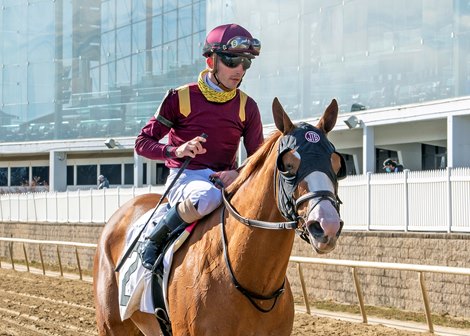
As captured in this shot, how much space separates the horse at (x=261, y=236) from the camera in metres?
3.66

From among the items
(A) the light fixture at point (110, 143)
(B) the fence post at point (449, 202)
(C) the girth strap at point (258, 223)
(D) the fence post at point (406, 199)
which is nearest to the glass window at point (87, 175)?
(A) the light fixture at point (110, 143)

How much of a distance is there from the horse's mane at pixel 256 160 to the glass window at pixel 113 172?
30277 mm

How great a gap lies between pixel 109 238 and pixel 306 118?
53.3 feet

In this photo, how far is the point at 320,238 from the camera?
3471 millimetres

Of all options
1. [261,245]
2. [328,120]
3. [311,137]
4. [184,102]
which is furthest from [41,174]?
[311,137]

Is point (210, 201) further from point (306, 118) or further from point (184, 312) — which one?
point (306, 118)

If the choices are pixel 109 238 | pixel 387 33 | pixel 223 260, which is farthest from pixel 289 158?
pixel 387 33

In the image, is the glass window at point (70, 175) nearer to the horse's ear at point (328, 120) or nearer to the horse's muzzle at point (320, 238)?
the horse's ear at point (328, 120)

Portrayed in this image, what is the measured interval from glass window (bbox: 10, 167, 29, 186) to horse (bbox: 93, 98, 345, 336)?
33733mm

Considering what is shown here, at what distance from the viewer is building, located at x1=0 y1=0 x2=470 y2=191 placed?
62.2 feet

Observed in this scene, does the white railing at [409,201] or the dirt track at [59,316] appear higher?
the white railing at [409,201]

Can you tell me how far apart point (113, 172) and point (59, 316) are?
22901 millimetres

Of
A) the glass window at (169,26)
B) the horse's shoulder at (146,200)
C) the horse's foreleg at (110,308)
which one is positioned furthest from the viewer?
the glass window at (169,26)

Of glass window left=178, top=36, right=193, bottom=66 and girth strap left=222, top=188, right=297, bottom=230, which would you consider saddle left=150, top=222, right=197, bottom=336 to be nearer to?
girth strap left=222, top=188, right=297, bottom=230
